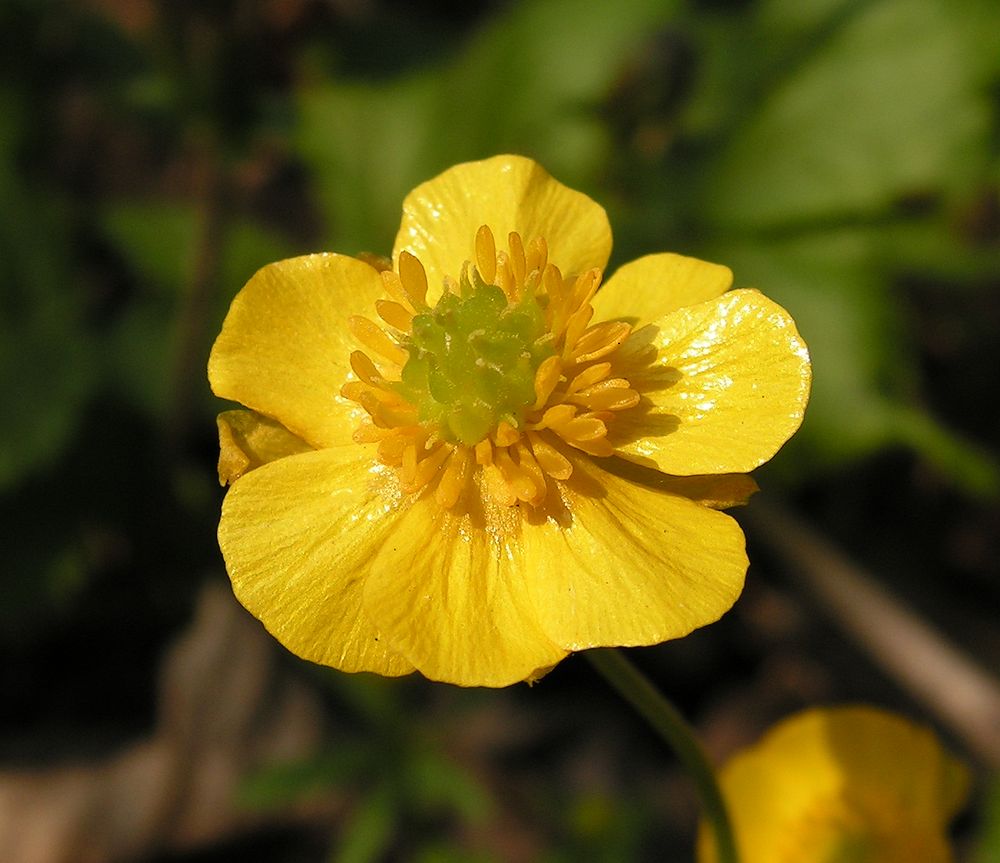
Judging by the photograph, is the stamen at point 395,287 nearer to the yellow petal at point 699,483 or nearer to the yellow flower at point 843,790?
the yellow petal at point 699,483

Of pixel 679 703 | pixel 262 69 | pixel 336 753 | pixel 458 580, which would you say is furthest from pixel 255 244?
pixel 458 580

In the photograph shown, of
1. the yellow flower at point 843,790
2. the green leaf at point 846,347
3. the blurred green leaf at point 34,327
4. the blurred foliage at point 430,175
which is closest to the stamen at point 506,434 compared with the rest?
the yellow flower at point 843,790

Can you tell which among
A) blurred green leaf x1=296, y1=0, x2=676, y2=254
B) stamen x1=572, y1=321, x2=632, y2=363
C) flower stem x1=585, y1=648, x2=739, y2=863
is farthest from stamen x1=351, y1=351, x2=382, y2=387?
blurred green leaf x1=296, y1=0, x2=676, y2=254

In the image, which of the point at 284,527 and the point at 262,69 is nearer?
the point at 284,527

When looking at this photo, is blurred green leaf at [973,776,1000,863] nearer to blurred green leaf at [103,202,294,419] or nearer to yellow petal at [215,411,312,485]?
yellow petal at [215,411,312,485]

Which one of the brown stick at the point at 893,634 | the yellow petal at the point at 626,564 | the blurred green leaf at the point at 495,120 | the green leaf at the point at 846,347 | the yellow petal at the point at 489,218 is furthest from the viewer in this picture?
the blurred green leaf at the point at 495,120

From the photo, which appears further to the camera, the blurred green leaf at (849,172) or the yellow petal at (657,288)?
the blurred green leaf at (849,172)

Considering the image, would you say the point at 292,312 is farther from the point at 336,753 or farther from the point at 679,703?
the point at 679,703
